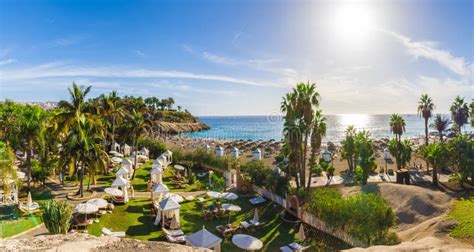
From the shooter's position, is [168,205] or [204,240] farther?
[168,205]

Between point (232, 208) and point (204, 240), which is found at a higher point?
point (204, 240)

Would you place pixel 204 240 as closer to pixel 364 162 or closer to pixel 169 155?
pixel 364 162

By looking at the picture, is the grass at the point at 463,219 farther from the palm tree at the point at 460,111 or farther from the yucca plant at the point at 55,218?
the palm tree at the point at 460,111

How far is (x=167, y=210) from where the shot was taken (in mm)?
19344

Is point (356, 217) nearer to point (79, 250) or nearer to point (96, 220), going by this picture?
point (79, 250)

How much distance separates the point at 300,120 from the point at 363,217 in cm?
1170

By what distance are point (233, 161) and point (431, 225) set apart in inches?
899

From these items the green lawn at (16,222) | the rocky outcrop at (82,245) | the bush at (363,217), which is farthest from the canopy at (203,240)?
the green lawn at (16,222)

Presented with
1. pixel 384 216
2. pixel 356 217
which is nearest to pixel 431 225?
pixel 384 216

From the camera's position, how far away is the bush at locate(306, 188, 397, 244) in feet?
50.3

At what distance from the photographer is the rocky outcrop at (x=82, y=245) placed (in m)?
5.40

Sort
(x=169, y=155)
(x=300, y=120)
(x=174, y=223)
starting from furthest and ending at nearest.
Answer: (x=169, y=155)
(x=300, y=120)
(x=174, y=223)

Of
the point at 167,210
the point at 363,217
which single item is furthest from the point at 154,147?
the point at 363,217

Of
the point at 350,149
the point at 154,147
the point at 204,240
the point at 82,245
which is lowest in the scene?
the point at 204,240
